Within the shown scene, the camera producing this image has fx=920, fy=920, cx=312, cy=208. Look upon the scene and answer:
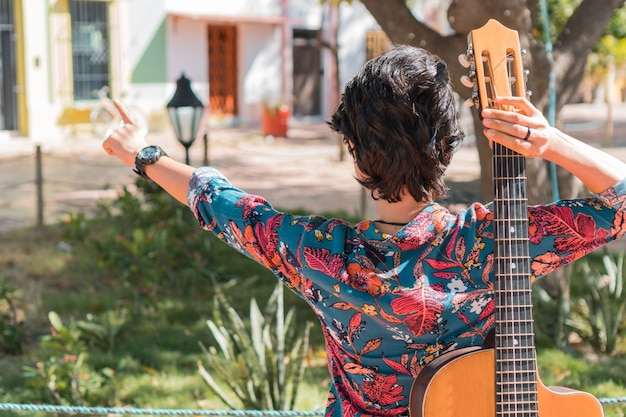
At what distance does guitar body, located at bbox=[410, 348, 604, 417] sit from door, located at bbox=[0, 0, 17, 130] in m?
17.1

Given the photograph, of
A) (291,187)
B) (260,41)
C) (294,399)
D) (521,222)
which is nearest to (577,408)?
(521,222)

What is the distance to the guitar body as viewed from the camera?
1709mm

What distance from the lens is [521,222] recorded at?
5.69ft

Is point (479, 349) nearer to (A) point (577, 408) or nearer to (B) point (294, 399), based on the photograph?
(A) point (577, 408)

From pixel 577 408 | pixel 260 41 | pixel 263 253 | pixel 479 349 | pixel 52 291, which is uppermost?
pixel 260 41

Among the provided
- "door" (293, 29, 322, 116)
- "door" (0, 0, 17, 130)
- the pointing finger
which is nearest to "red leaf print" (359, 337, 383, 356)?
the pointing finger

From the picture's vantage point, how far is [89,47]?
62.1 feet

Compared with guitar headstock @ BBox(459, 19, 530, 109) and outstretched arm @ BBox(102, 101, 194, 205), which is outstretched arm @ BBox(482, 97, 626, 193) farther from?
outstretched arm @ BBox(102, 101, 194, 205)

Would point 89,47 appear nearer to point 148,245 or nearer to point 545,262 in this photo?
point 148,245

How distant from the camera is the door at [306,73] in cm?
2271

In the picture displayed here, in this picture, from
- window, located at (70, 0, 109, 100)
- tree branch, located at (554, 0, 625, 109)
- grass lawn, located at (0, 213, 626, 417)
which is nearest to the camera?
grass lawn, located at (0, 213, 626, 417)

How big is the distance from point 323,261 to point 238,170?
12760 mm

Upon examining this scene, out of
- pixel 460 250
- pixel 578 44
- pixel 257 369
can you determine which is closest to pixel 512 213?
pixel 460 250

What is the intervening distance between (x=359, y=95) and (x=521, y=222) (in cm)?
39
